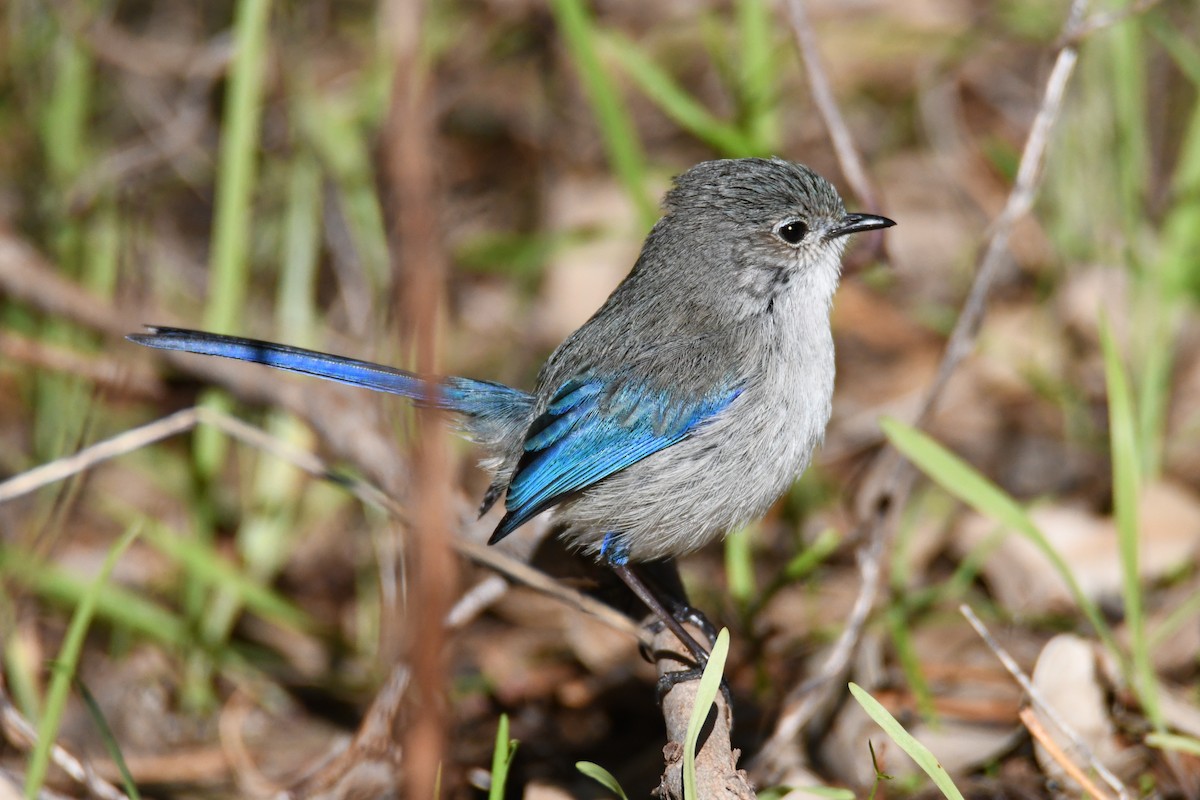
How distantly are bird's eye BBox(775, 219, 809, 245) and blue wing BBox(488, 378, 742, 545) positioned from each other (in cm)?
51

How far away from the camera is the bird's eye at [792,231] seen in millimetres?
3568

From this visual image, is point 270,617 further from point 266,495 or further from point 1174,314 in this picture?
point 1174,314

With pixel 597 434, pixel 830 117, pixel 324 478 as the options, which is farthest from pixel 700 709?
pixel 830 117

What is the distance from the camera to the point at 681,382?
336cm

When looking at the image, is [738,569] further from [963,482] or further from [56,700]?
[56,700]

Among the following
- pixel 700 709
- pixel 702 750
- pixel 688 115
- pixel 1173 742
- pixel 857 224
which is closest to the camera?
pixel 700 709

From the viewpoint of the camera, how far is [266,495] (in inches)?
188

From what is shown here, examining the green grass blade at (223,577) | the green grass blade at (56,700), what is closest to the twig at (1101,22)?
the green grass blade at (56,700)

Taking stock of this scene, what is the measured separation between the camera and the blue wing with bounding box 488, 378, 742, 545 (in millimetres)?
3309

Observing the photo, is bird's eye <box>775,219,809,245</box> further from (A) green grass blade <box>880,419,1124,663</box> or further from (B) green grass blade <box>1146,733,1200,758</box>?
(B) green grass blade <box>1146,733,1200,758</box>

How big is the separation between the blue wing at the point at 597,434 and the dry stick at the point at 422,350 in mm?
1315

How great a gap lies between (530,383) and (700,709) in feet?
11.1

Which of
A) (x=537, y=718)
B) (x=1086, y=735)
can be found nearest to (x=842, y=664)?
(x=1086, y=735)

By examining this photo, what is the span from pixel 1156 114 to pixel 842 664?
3901 mm
